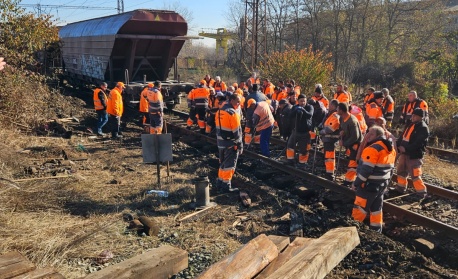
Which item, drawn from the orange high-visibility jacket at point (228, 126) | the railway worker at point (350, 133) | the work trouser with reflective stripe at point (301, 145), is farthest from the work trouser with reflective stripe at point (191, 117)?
the railway worker at point (350, 133)

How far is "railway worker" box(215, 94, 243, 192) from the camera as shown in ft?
23.8

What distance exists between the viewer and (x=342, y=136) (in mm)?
7699

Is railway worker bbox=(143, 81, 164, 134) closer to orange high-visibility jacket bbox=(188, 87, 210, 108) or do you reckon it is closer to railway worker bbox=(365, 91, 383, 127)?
orange high-visibility jacket bbox=(188, 87, 210, 108)

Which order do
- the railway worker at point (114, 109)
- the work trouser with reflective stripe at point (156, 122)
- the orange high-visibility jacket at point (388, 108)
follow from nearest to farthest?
the work trouser with reflective stripe at point (156, 122) < the railway worker at point (114, 109) < the orange high-visibility jacket at point (388, 108)

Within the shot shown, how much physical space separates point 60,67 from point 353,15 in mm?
23082

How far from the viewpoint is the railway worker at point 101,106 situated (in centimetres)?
1186

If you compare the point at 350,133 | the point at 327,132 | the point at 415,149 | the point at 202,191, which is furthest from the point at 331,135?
the point at 202,191

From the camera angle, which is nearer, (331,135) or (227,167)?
(227,167)

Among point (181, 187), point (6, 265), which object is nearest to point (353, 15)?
point (181, 187)

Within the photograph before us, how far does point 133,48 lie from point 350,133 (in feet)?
29.8

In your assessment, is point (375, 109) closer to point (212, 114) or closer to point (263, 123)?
point (263, 123)

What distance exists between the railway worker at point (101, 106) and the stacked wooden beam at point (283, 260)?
30.7 feet

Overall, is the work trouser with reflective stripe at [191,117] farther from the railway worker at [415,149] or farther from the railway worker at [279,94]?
the railway worker at [415,149]

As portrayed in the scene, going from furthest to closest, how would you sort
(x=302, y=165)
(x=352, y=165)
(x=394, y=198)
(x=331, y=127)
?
(x=302, y=165)
(x=331, y=127)
(x=352, y=165)
(x=394, y=198)
